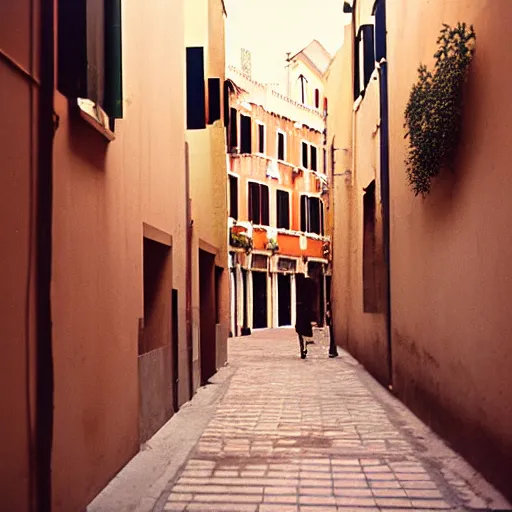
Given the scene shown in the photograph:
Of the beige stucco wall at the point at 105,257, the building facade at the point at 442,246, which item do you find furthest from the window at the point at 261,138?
the beige stucco wall at the point at 105,257

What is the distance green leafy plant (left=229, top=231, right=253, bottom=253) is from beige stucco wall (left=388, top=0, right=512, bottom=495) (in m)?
21.5

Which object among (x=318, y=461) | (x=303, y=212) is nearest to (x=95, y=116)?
(x=318, y=461)

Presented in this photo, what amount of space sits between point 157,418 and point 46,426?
403 cm

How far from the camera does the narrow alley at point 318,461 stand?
5.76 m

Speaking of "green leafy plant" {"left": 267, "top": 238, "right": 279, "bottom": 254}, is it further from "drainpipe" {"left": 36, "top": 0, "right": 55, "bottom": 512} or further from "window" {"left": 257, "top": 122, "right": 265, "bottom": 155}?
"drainpipe" {"left": 36, "top": 0, "right": 55, "bottom": 512}

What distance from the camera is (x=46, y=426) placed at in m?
4.66

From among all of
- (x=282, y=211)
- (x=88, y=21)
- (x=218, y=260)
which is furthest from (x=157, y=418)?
(x=282, y=211)

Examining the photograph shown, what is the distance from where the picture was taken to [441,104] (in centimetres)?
732

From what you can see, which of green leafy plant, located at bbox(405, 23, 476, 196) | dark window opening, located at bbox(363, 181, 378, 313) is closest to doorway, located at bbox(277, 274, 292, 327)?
dark window opening, located at bbox(363, 181, 378, 313)

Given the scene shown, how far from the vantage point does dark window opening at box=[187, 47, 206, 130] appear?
38.7ft

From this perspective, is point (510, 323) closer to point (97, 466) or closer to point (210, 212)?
point (97, 466)

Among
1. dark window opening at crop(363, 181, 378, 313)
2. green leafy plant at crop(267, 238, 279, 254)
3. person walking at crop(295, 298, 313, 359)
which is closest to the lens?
dark window opening at crop(363, 181, 378, 313)

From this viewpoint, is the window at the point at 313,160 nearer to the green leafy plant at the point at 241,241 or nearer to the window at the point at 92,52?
the green leafy plant at the point at 241,241

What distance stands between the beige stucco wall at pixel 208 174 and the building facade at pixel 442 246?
2.88 meters
